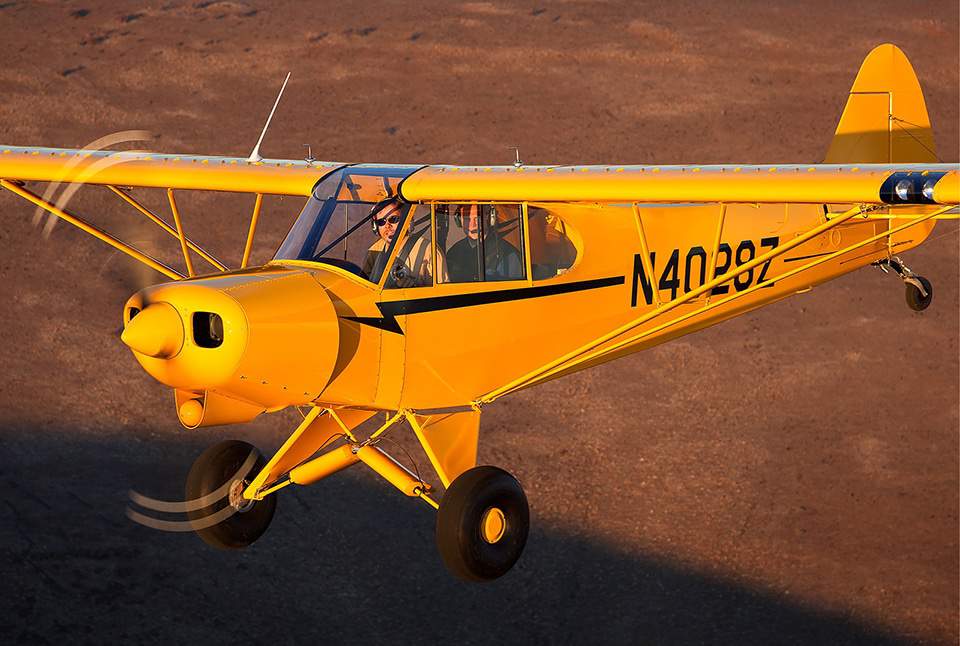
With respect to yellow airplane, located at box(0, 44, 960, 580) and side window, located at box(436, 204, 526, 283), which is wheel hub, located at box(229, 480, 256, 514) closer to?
yellow airplane, located at box(0, 44, 960, 580)

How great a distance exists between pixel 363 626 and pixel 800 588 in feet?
28.5

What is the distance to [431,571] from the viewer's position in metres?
29.3

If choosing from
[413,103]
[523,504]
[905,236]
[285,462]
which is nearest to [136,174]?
[285,462]

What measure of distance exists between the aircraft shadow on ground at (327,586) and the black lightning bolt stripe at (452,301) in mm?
14248

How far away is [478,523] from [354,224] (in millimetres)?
3067

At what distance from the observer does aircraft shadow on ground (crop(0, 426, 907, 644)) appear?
2858 cm

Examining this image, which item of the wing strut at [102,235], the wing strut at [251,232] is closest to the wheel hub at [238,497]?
the wing strut at [251,232]

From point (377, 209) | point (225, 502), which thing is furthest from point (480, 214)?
point (225, 502)

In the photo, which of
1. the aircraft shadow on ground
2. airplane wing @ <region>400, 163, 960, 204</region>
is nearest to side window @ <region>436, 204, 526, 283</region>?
airplane wing @ <region>400, 163, 960, 204</region>

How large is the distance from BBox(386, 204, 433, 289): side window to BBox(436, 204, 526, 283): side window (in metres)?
0.11

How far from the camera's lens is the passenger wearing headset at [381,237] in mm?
14227

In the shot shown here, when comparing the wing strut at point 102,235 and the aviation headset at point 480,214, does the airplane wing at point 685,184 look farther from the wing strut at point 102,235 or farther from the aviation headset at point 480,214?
the wing strut at point 102,235

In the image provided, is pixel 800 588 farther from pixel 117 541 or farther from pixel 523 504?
pixel 523 504

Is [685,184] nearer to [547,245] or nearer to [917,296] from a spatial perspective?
[547,245]
